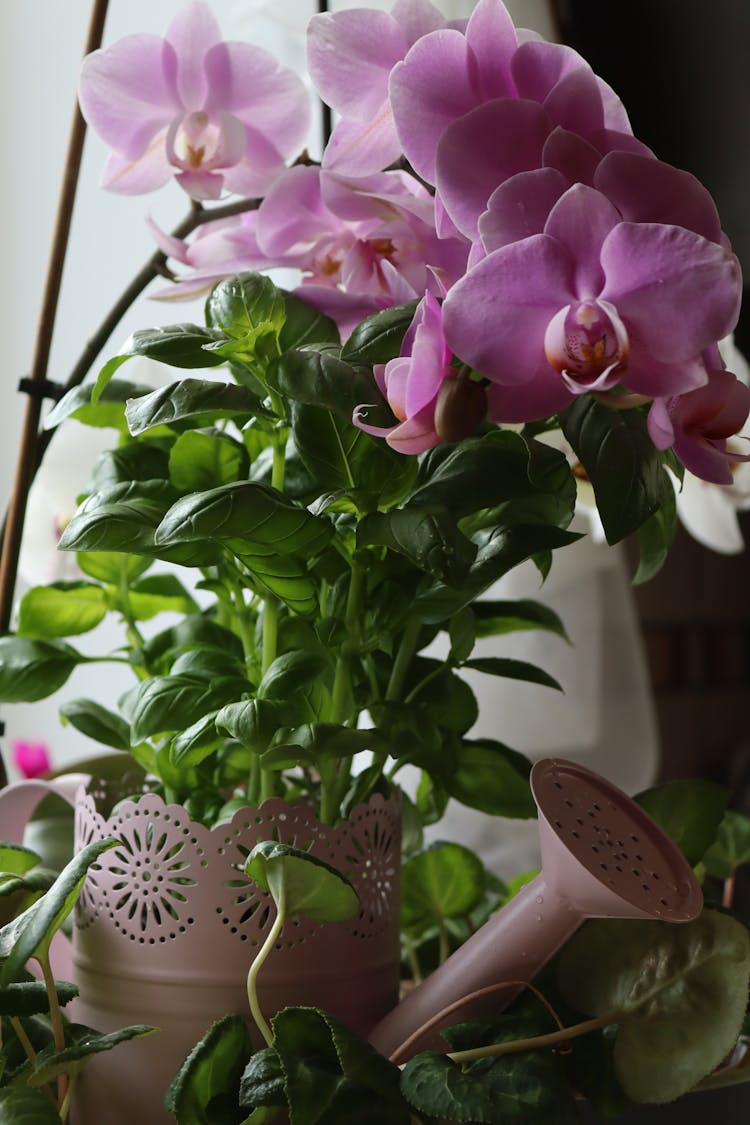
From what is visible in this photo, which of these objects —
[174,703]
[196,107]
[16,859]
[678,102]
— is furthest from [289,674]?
[678,102]

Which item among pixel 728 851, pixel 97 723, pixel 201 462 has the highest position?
pixel 201 462

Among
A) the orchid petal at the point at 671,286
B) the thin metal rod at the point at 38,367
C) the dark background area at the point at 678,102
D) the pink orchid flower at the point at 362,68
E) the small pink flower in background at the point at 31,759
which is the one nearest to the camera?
the orchid petal at the point at 671,286

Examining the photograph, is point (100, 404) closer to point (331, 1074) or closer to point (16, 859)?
point (16, 859)

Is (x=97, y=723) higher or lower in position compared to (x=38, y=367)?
lower

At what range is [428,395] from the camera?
1.24 feet

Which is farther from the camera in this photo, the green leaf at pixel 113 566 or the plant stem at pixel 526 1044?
the green leaf at pixel 113 566

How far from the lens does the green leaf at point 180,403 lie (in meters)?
0.40

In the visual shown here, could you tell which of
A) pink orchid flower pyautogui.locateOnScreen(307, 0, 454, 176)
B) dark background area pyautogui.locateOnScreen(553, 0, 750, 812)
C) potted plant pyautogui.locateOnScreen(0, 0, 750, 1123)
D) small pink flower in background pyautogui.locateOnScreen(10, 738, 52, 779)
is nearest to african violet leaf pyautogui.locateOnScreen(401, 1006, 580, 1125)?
potted plant pyautogui.locateOnScreen(0, 0, 750, 1123)

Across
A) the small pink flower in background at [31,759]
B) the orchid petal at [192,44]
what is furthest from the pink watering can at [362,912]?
the small pink flower in background at [31,759]

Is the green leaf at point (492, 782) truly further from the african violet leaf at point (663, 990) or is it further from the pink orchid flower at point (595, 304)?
the pink orchid flower at point (595, 304)

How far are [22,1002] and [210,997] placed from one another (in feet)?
0.25

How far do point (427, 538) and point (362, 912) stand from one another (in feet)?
0.61

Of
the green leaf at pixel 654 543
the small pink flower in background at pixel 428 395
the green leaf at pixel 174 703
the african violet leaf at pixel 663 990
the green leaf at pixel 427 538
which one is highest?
the small pink flower in background at pixel 428 395

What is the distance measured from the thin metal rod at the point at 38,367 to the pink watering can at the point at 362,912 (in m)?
0.14
